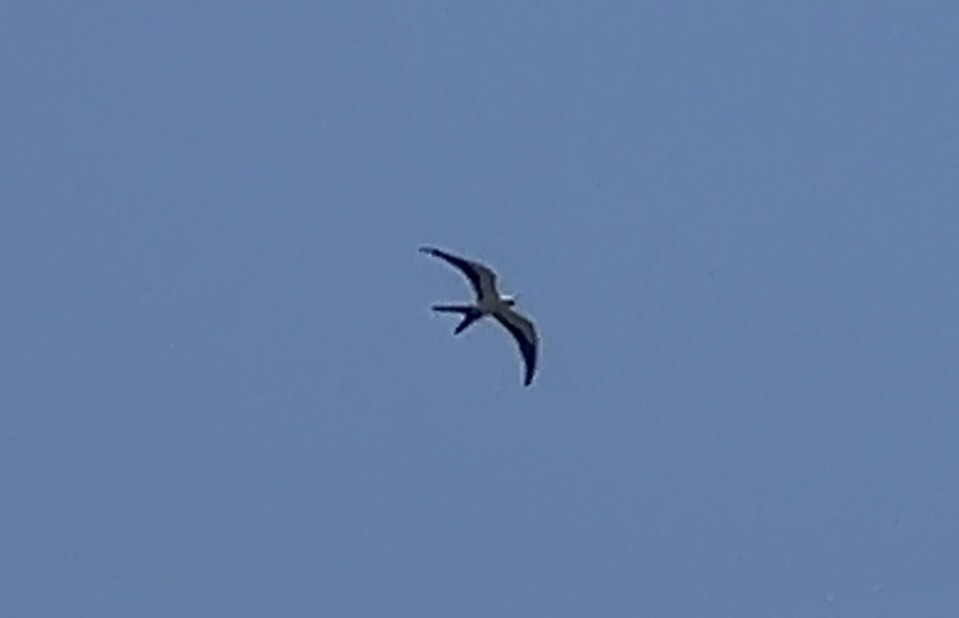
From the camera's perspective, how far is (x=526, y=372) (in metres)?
53.2

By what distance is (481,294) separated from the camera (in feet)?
172

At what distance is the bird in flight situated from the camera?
5197 centimetres

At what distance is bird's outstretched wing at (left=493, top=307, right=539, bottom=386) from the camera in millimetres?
53219

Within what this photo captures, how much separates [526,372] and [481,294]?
175cm

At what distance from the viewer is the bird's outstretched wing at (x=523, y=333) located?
53.2 meters

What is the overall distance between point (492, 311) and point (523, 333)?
953 mm

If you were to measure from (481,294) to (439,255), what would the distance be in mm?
2449

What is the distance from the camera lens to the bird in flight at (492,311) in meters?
52.0

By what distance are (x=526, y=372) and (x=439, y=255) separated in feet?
12.8

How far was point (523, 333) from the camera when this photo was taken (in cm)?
5366

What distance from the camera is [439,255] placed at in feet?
165

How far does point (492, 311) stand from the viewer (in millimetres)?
53000
